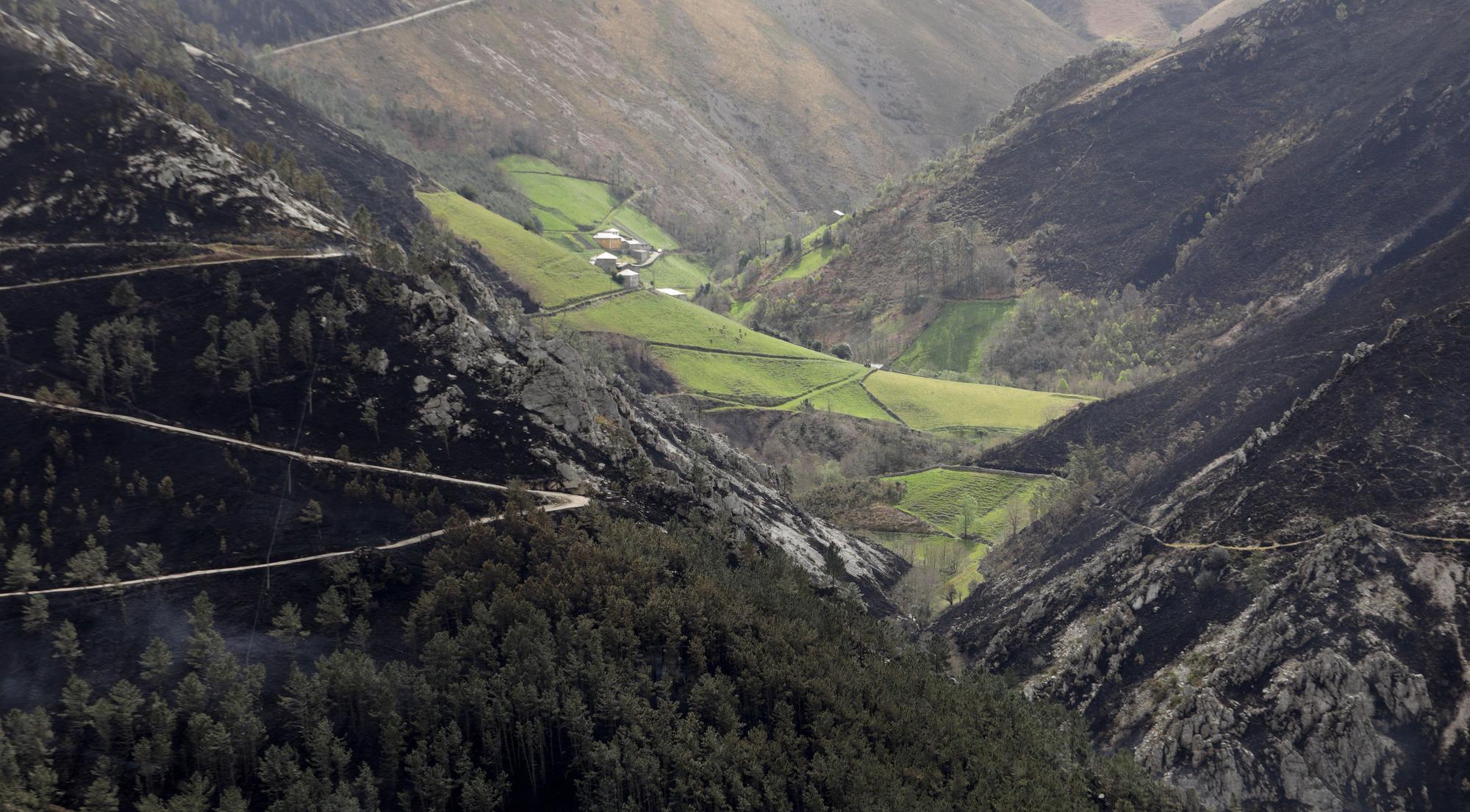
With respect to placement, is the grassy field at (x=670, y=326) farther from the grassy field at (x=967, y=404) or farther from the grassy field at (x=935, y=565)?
the grassy field at (x=935, y=565)

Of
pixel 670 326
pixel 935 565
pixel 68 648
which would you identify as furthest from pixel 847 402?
pixel 68 648

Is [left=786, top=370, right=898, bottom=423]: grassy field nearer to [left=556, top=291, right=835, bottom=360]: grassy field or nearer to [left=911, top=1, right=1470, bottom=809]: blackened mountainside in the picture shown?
[left=556, top=291, right=835, bottom=360]: grassy field

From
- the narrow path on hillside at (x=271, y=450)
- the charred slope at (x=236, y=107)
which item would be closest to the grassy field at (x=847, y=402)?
the charred slope at (x=236, y=107)

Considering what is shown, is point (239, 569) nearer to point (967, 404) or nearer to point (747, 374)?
point (747, 374)

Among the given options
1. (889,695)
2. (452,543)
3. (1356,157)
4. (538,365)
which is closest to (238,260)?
(538,365)

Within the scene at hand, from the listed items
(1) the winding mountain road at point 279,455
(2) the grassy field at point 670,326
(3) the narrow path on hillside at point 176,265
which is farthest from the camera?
(2) the grassy field at point 670,326

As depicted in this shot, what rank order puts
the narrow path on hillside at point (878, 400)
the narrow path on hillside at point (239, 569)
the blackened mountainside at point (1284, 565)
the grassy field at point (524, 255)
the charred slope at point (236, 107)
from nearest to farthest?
the narrow path on hillside at point (239, 569), the blackened mountainside at point (1284, 565), the charred slope at point (236, 107), the narrow path on hillside at point (878, 400), the grassy field at point (524, 255)
